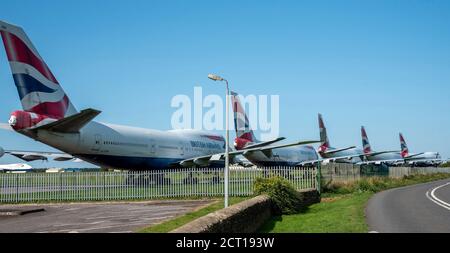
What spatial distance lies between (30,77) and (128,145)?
9646 mm

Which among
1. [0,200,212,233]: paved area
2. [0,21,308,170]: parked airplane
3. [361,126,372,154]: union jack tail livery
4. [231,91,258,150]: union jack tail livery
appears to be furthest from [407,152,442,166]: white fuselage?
[0,200,212,233]: paved area

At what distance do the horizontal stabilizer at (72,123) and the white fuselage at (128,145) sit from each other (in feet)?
1.42

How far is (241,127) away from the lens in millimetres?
46969

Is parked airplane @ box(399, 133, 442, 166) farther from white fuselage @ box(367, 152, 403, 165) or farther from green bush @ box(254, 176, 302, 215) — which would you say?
green bush @ box(254, 176, 302, 215)

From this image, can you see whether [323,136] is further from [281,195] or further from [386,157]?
[281,195]

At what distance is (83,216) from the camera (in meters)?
19.0

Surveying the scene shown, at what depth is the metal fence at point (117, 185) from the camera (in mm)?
28484

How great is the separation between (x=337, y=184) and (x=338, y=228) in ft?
56.8

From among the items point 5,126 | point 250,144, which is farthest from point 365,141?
point 5,126

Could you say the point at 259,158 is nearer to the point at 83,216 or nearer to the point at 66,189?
the point at 66,189

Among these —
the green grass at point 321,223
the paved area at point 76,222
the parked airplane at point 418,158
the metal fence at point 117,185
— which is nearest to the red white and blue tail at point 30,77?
the metal fence at point 117,185

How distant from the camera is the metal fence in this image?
28484 mm

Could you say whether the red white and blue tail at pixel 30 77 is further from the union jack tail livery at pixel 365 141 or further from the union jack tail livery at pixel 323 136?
the union jack tail livery at pixel 365 141

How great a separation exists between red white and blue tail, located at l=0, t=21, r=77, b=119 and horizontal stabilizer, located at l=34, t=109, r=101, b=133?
3.95 feet
